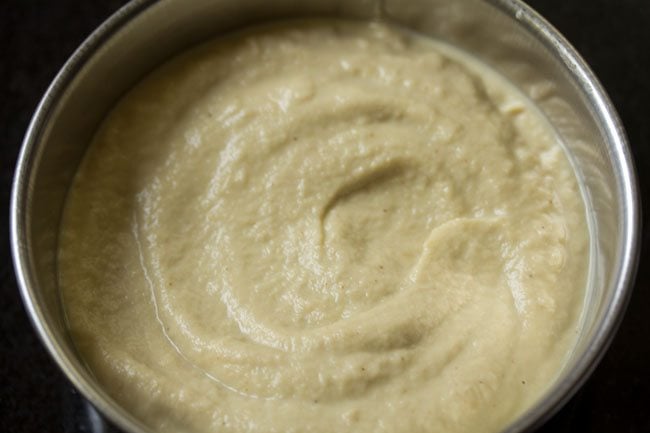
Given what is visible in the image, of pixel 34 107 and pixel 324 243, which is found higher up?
pixel 34 107

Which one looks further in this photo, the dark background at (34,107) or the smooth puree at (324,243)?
the dark background at (34,107)

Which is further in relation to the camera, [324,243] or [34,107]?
[34,107]

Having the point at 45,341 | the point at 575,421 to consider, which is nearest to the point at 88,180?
the point at 45,341

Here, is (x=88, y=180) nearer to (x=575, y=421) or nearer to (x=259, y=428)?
(x=259, y=428)

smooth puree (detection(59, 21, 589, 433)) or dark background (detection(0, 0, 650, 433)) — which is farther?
dark background (detection(0, 0, 650, 433))
